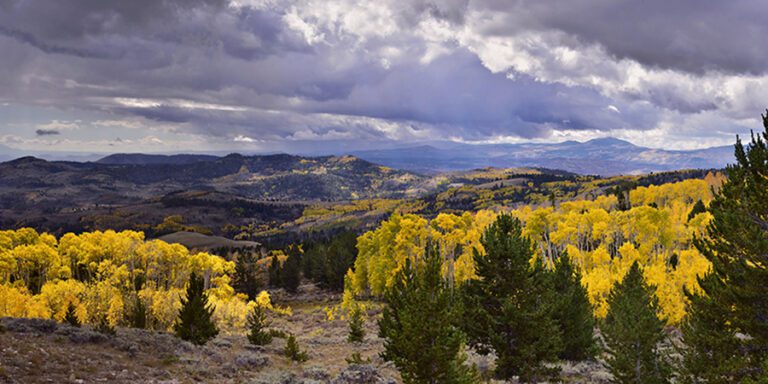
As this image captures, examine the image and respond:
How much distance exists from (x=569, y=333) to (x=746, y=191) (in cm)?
2188

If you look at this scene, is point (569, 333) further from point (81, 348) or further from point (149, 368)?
point (81, 348)

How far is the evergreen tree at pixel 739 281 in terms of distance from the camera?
2081cm

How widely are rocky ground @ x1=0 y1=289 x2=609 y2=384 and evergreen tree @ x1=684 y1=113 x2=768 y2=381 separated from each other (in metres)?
14.0

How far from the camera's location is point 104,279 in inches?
2283

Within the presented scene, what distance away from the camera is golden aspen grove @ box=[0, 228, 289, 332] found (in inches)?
1972

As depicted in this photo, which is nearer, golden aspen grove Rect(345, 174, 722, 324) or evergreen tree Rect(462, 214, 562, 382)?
evergreen tree Rect(462, 214, 562, 382)

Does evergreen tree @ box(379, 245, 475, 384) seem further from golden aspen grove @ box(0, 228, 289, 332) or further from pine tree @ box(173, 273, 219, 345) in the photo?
golden aspen grove @ box(0, 228, 289, 332)

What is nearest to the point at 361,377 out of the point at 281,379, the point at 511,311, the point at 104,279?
the point at 281,379

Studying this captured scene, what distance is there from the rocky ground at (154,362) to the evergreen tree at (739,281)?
1400cm

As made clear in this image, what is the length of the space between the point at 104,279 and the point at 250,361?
31.3m

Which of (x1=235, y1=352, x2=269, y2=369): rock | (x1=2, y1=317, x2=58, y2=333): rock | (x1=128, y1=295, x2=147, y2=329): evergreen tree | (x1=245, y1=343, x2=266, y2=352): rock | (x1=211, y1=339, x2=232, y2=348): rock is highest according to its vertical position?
(x1=2, y1=317, x2=58, y2=333): rock

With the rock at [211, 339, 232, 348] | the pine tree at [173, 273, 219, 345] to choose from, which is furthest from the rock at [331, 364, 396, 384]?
the rock at [211, 339, 232, 348]

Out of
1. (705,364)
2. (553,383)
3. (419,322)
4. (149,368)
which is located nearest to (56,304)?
(149,368)

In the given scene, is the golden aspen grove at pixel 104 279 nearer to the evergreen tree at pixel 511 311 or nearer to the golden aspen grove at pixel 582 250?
the golden aspen grove at pixel 582 250
